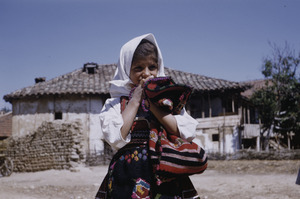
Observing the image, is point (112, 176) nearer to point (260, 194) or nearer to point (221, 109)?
point (260, 194)

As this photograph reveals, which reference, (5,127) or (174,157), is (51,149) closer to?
(5,127)

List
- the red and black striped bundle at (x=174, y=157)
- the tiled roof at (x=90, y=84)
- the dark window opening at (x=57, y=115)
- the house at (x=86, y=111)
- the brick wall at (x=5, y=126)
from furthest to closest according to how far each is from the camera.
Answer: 1. the brick wall at (x=5, y=126)
2. the dark window opening at (x=57, y=115)
3. the house at (x=86, y=111)
4. the tiled roof at (x=90, y=84)
5. the red and black striped bundle at (x=174, y=157)

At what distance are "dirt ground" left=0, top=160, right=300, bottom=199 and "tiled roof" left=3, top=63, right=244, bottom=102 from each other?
590 cm

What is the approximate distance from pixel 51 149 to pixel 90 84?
5334 mm

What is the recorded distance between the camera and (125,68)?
76.9 inches

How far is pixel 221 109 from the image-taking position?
66.0 ft

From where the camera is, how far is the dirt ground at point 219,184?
561 centimetres

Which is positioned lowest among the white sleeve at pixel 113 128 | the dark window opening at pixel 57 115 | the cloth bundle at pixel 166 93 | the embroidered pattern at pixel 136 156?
the dark window opening at pixel 57 115

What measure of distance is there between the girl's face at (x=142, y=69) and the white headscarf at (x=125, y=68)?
0.03m

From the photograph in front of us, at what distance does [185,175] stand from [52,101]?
710 inches

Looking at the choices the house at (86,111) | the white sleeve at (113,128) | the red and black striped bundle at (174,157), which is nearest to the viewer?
the red and black striped bundle at (174,157)

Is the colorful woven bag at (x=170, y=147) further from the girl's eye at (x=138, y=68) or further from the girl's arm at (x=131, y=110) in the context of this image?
the girl's eye at (x=138, y=68)

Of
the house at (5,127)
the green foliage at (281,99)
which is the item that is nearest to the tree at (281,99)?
the green foliage at (281,99)

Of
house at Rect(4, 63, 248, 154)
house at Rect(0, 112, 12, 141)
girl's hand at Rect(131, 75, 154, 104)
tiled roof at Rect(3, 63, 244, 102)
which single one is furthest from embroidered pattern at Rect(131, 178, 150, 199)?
house at Rect(0, 112, 12, 141)
